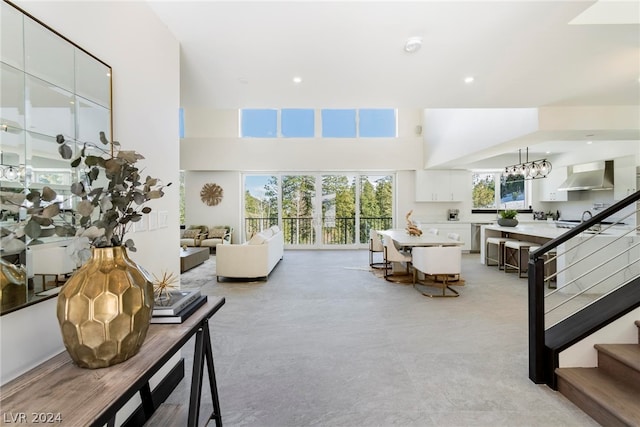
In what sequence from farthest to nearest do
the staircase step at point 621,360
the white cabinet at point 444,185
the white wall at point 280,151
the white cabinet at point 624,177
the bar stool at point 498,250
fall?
the white wall at point 280,151, the white cabinet at point 444,185, the bar stool at point 498,250, the white cabinet at point 624,177, the staircase step at point 621,360

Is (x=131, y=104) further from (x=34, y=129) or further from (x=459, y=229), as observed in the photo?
(x=459, y=229)

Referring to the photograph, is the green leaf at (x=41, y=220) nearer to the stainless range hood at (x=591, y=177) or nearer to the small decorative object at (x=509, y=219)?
the small decorative object at (x=509, y=219)

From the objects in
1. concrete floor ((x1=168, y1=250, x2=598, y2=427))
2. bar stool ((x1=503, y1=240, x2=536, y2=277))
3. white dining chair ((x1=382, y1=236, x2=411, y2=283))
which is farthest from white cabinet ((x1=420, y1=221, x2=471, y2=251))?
concrete floor ((x1=168, y1=250, x2=598, y2=427))

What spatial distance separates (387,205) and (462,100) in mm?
→ 4965

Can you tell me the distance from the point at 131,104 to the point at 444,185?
793cm

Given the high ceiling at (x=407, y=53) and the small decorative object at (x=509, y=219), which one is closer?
the high ceiling at (x=407, y=53)

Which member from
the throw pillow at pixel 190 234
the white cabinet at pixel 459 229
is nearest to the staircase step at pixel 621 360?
the white cabinet at pixel 459 229

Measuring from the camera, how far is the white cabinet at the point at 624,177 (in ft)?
19.1

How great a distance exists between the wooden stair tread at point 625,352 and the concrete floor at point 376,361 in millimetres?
419

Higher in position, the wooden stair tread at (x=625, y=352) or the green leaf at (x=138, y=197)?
the green leaf at (x=138, y=197)

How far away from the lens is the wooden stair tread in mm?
1835

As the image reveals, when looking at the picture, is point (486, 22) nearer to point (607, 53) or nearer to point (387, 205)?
point (607, 53)

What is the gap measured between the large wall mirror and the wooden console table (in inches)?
11.3

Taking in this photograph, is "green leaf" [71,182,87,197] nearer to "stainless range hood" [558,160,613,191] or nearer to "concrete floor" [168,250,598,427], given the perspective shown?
"concrete floor" [168,250,598,427]
